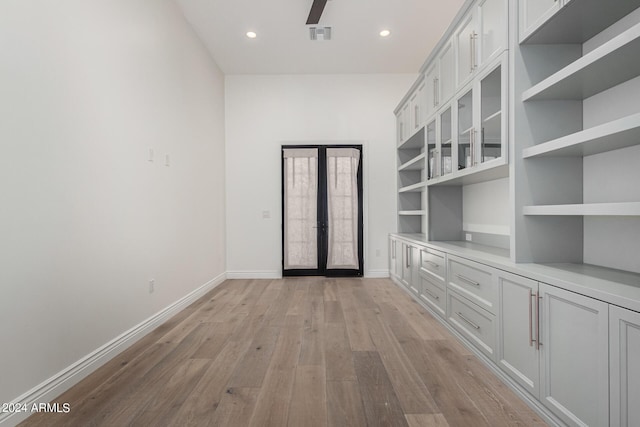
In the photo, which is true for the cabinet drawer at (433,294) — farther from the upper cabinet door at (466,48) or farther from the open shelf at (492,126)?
the upper cabinet door at (466,48)

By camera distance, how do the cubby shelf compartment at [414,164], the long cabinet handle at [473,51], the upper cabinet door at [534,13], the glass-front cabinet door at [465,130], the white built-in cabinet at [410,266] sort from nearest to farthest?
the upper cabinet door at [534,13] < the long cabinet handle at [473,51] < the glass-front cabinet door at [465,130] < the white built-in cabinet at [410,266] < the cubby shelf compartment at [414,164]

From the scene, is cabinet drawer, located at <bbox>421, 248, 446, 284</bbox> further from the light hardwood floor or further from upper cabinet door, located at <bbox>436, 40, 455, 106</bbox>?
upper cabinet door, located at <bbox>436, 40, 455, 106</bbox>

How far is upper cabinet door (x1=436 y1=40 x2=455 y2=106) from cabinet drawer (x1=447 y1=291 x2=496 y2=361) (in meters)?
1.92

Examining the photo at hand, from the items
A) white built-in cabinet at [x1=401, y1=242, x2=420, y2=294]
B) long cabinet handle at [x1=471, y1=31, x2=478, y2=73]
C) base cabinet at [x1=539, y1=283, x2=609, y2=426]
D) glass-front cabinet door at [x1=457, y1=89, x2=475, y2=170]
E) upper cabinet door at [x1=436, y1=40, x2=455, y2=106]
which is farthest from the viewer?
white built-in cabinet at [x1=401, y1=242, x2=420, y2=294]

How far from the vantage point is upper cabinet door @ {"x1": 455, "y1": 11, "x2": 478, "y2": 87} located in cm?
259

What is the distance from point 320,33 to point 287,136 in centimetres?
170

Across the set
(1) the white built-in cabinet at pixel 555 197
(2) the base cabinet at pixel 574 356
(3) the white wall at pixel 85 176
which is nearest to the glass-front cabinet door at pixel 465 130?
(1) the white built-in cabinet at pixel 555 197

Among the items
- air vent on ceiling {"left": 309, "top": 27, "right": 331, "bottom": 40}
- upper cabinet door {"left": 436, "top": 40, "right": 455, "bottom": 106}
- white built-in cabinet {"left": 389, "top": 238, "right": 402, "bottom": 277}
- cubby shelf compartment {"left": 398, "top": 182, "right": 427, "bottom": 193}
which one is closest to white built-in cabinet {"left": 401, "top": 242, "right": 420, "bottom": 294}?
white built-in cabinet {"left": 389, "top": 238, "right": 402, "bottom": 277}

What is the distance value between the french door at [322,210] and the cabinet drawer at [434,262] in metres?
1.82

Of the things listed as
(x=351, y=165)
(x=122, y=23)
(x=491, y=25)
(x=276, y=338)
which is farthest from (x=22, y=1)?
(x=351, y=165)

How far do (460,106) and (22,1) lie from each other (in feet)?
10.2

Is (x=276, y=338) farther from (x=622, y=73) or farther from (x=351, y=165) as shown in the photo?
(x=351, y=165)

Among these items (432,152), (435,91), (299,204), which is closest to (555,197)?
(432,152)

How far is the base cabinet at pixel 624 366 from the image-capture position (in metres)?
1.15
